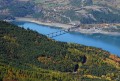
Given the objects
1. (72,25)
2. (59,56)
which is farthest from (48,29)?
(59,56)

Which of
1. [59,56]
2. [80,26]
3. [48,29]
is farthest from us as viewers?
[80,26]

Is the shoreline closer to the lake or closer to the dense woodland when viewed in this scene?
the lake

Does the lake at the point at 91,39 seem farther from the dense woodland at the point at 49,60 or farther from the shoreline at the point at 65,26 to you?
the dense woodland at the point at 49,60

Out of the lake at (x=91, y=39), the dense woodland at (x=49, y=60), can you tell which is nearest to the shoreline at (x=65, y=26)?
the lake at (x=91, y=39)

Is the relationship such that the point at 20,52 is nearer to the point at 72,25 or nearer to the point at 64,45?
the point at 64,45

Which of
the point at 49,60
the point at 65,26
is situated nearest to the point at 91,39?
the point at 65,26

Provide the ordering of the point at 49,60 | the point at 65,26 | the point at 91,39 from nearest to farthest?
the point at 49,60 → the point at 91,39 → the point at 65,26

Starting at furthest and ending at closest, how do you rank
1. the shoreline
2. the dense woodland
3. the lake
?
the shoreline
the lake
the dense woodland

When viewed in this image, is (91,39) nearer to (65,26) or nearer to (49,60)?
(65,26)

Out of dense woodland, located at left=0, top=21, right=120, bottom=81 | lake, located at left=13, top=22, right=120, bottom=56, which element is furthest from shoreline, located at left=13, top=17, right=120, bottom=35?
dense woodland, located at left=0, top=21, right=120, bottom=81
